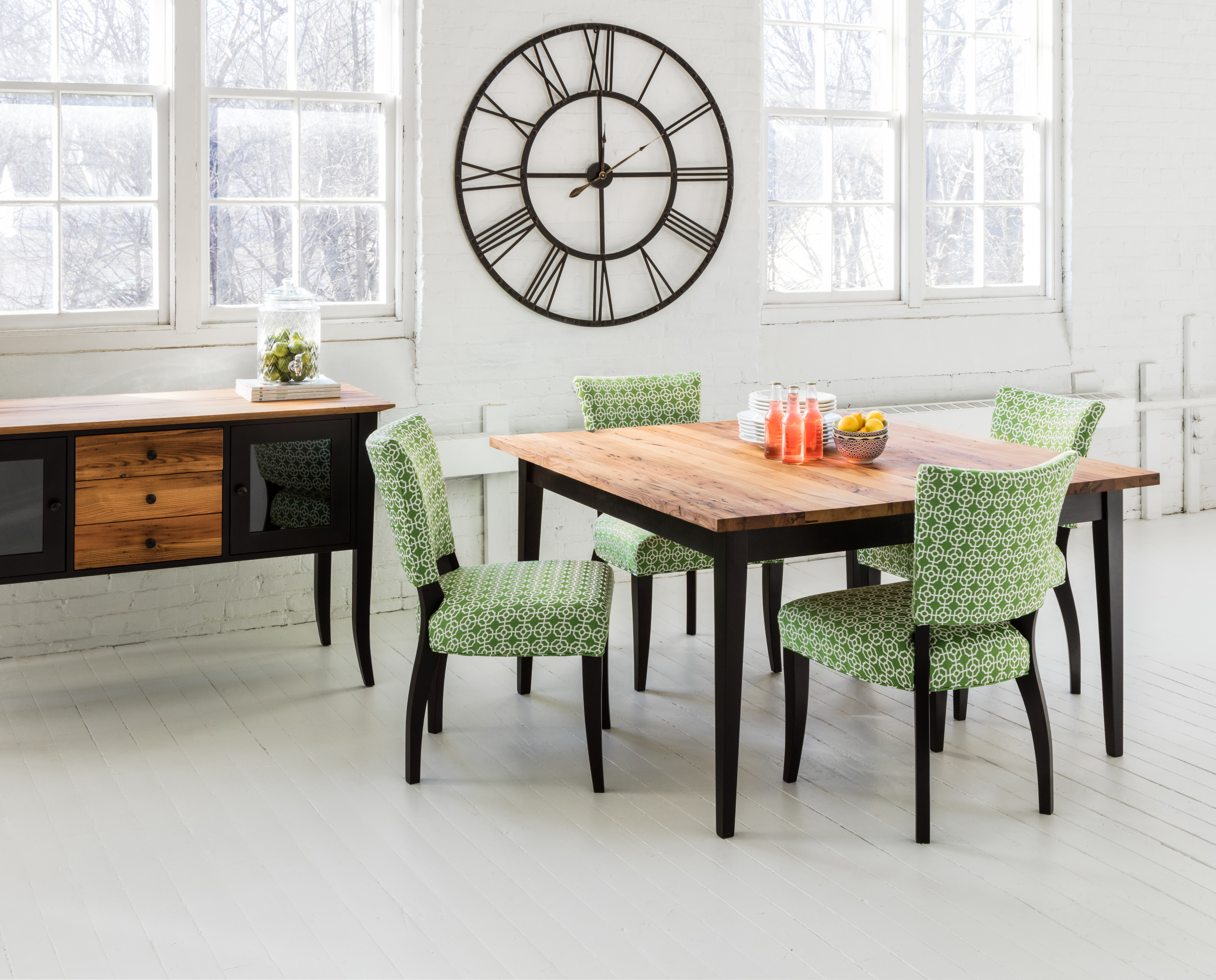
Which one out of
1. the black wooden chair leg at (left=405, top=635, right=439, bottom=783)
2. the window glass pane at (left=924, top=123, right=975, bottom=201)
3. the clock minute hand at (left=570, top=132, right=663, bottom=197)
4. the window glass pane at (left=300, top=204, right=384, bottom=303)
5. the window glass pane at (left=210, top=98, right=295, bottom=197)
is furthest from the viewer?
the window glass pane at (left=924, top=123, right=975, bottom=201)

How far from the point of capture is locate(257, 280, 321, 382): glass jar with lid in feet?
14.2

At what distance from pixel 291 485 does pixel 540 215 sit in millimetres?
1639

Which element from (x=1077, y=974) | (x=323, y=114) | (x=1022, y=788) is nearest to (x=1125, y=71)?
(x=323, y=114)

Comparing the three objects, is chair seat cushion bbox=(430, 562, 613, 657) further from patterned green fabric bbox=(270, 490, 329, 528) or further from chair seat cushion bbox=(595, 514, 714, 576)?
patterned green fabric bbox=(270, 490, 329, 528)

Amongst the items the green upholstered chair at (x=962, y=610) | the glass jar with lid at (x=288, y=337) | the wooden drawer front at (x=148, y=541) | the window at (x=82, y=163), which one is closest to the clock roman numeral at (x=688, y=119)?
the glass jar with lid at (x=288, y=337)

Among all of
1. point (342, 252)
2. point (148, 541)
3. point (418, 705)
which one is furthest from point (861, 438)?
point (342, 252)

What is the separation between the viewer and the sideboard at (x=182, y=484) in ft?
12.6

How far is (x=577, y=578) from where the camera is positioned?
364 cm

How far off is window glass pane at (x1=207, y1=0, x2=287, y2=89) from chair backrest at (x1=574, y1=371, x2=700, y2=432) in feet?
5.21

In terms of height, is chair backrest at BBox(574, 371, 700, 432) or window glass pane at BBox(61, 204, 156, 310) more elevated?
window glass pane at BBox(61, 204, 156, 310)

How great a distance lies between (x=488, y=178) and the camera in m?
5.07

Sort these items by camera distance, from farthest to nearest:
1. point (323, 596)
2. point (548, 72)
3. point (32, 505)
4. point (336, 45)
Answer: point (548, 72), point (336, 45), point (323, 596), point (32, 505)

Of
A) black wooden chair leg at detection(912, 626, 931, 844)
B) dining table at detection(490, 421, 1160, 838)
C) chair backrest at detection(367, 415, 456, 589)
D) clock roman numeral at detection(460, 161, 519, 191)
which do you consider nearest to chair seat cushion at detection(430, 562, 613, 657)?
chair backrest at detection(367, 415, 456, 589)

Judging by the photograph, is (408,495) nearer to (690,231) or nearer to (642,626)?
(642,626)
